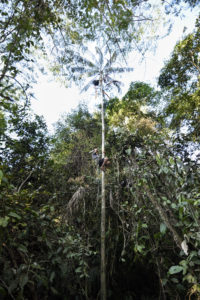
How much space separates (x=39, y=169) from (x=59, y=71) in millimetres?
2375

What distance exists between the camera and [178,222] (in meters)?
1.83

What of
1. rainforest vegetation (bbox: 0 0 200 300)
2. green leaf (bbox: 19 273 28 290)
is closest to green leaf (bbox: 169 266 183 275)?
rainforest vegetation (bbox: 0 0 200 300)

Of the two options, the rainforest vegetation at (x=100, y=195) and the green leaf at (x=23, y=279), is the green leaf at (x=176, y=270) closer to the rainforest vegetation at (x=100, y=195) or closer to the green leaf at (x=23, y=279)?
the rainforest vegetation at (x=100, y=195)

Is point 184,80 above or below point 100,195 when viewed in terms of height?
above

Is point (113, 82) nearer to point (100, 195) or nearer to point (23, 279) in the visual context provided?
point (100, 195)

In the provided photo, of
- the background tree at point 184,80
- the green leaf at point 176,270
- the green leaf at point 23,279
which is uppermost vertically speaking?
the background tree at point 184,80

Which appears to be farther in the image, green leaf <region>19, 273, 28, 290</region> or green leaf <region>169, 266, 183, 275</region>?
green leaf <region>169, 266, 183, 275</region>

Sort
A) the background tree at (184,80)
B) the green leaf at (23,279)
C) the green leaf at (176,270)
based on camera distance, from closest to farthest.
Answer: the green leaf at (23,279)
the green leaf at (176,270)
the background tree at (184,80)

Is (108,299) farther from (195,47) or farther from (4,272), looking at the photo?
(195,47)

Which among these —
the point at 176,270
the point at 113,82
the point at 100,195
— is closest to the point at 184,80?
the point at 113,82

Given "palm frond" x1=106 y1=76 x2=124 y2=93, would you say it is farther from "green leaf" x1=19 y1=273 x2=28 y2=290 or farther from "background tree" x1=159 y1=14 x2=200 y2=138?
"green leaf" x1=19 y1=273 x2=28 y2=290

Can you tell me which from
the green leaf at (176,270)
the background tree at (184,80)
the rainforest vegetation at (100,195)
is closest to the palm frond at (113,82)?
the rainforest vegetation at (100,195)

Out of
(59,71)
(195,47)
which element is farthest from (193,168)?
(195,47)

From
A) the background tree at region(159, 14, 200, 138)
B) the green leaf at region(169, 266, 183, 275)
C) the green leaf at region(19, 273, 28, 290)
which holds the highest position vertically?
the background tree at region(159, 14, 200, 138)
